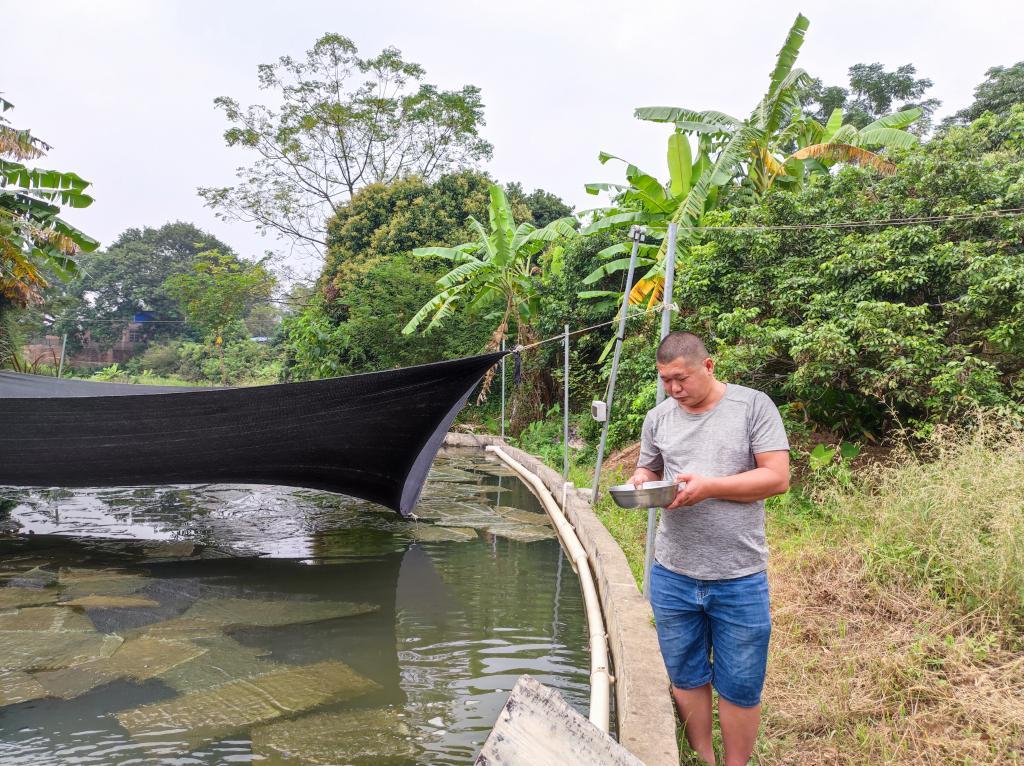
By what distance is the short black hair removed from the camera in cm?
169

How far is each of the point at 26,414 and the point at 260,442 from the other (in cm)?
144

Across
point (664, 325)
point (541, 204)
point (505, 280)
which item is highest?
point (541, 204)

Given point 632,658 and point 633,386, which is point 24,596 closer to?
point 632,658

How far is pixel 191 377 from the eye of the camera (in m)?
20.6

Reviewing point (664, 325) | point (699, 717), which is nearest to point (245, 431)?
point (664, 325)

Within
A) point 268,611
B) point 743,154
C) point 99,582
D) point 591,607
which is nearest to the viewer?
point 591,607

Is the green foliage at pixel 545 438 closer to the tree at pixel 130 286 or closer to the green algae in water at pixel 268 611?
the green algae in water at pixel 268 611

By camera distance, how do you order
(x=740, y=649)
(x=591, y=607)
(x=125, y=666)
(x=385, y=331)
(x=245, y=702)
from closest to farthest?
(x=740, y=649) → (x=245, y=702) → (x=125, y=666) → (x=591, y=607) → (x=385, y=331)

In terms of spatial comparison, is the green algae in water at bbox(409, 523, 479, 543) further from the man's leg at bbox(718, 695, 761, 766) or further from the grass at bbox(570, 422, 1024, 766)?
the man's leg at bbox(718, 695, 761, 766)

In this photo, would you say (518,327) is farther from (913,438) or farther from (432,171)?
(432,171)

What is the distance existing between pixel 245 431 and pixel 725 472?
3.72 metres

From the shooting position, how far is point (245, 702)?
2666 millimetres

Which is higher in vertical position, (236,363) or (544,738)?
(236,363)

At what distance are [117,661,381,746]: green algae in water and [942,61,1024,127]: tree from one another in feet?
53.7
